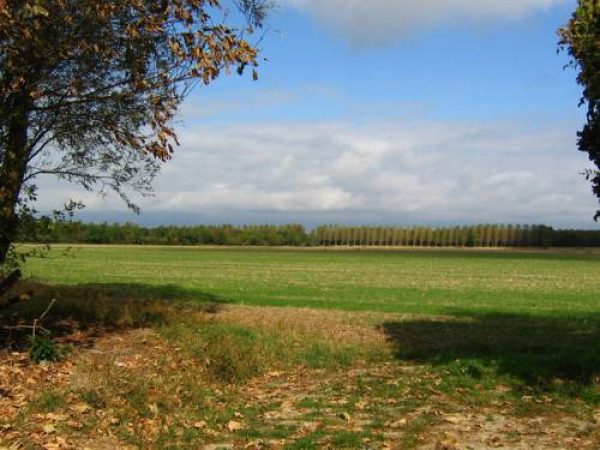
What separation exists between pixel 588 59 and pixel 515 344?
612 centimetres

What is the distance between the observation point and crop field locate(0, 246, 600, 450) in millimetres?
7824

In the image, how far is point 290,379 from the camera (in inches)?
443

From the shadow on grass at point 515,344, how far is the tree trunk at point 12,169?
6.96 m

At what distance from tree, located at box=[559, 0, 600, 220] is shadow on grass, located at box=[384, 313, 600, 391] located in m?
2.37

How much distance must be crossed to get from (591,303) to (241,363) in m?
16.3

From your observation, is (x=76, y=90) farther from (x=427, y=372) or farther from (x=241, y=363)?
(x=427, y=372)

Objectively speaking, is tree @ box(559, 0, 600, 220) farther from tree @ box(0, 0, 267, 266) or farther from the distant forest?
the distant forest

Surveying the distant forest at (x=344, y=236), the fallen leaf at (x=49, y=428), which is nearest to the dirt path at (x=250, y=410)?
the fallen leaf at (x=49, y=428)

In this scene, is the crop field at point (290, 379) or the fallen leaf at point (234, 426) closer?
the crop field at point (290, 379)

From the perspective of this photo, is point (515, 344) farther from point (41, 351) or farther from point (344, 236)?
point (344, 236)

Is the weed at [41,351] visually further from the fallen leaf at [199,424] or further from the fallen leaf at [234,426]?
the fallen leaf at [234,426]

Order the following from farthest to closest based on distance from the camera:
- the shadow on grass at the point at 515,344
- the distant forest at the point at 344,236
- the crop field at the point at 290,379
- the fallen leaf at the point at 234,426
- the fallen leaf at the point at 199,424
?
the distant forest at the point at 344,236
the shadow on grass at the point at 515,344
the fallen leaf at the point at 199,424
the fallen leaf at the point at 234,426
the crop field at the point at 290,379

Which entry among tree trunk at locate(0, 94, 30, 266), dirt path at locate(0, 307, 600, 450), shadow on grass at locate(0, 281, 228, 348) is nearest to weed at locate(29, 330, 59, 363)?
dirt path at locate(0, 307, 600, 450)

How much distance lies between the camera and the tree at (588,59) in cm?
926
